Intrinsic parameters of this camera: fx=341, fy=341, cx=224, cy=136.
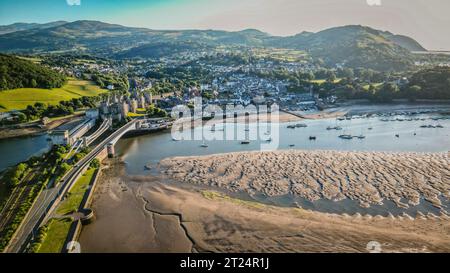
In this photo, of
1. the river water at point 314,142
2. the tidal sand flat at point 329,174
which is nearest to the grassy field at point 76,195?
the river water at point 314,142

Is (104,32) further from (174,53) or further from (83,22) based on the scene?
(174,53)

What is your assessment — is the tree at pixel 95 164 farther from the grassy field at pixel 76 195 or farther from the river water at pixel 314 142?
the river water at pixel 314 142

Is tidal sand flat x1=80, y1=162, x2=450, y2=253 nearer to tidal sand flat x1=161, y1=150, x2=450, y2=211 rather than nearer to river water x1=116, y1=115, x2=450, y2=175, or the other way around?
tidal sand flat x1=161, y1=150, x2=450, y2=211

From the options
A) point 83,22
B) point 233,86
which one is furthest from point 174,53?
point 83,22

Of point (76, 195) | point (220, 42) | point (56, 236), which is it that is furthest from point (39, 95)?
point (220, 42)

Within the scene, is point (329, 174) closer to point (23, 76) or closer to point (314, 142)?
point (314, 142)

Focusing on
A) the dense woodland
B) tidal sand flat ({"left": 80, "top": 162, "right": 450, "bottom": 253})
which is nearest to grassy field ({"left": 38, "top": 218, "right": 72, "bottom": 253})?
tidal sand flat ({"left": 80, "top": 162, "right": 450, "bottom": 253})
